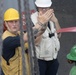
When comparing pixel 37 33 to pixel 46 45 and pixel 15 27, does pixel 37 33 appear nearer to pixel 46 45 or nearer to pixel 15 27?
pixel 15 27

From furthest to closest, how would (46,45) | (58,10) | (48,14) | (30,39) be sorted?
(58,10), (46,45), (48,14), (30,39)

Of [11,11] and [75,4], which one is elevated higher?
[11,11]

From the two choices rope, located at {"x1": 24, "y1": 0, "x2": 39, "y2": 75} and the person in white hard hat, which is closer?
rope, located at {"x1": 24, "y1": 0, "x2": 39, "y2": 75}

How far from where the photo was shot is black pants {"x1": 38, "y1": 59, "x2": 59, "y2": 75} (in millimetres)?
4328

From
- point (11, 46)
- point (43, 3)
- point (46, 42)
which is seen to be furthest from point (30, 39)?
point (43, 3)

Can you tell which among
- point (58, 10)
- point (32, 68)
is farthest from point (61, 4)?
point (32, 68)

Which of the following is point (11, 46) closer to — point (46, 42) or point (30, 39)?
point (46, 42)

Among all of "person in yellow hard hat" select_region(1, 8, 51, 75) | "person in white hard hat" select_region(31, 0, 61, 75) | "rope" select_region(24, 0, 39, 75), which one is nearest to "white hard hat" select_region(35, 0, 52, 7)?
"person in white hard hat" select_region(31, 0, 61, 75)

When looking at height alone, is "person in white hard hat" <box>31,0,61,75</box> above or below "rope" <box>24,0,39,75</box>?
below

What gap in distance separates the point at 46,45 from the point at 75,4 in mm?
Answer: 4390

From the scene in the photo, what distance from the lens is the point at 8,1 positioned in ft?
17.5

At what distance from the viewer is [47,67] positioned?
14.5 ft

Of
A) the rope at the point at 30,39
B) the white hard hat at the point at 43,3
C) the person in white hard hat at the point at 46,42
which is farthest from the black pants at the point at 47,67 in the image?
the rope at the point at 30,39

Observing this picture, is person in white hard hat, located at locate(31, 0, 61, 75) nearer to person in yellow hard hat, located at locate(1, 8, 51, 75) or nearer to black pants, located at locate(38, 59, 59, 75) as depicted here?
black pants, located at locate(38, 59, 59, 75)
